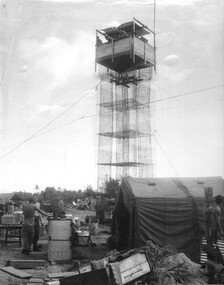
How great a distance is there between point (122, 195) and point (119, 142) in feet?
95.9

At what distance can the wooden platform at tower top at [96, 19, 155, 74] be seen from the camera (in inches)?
1293

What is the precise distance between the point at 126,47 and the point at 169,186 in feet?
75.6

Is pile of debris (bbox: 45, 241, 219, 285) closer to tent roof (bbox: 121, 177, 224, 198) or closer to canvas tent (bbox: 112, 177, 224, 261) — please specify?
canvas tent (bbox: 112, 177, 224, 261)

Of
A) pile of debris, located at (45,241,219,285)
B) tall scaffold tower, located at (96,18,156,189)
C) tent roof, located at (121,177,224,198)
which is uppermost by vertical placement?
tall scaffold tower, located at (96,18,156,189)

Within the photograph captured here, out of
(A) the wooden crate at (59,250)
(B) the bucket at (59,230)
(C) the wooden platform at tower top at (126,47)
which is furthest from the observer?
(C) the wooden platform at tower top at (126,47)

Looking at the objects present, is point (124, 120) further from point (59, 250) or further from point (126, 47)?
point (59, 250)

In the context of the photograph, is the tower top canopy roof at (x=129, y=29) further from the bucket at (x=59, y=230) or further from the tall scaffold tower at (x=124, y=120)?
the bucket at (x=59, y=230)

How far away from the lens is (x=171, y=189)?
11.8m

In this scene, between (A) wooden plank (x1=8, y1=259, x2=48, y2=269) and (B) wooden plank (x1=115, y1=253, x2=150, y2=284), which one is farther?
(A) wooden plank (x1=8, y1=259, x2=48, y2=269)

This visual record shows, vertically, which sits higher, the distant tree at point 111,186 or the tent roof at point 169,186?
the tent roof at point 169,186

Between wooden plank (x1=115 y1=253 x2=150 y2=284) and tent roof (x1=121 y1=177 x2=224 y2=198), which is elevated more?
tent roof (x1=121 y1=177 x2=224 y2=198)

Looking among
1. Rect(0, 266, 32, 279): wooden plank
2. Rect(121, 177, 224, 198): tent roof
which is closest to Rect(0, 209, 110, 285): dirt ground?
Rect(0, 266, 32, 279): wooden plank

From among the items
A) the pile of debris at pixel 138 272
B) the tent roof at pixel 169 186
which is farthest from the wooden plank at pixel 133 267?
the tent roof at pixel 169 186

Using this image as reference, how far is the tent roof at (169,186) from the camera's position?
36.5 ft
